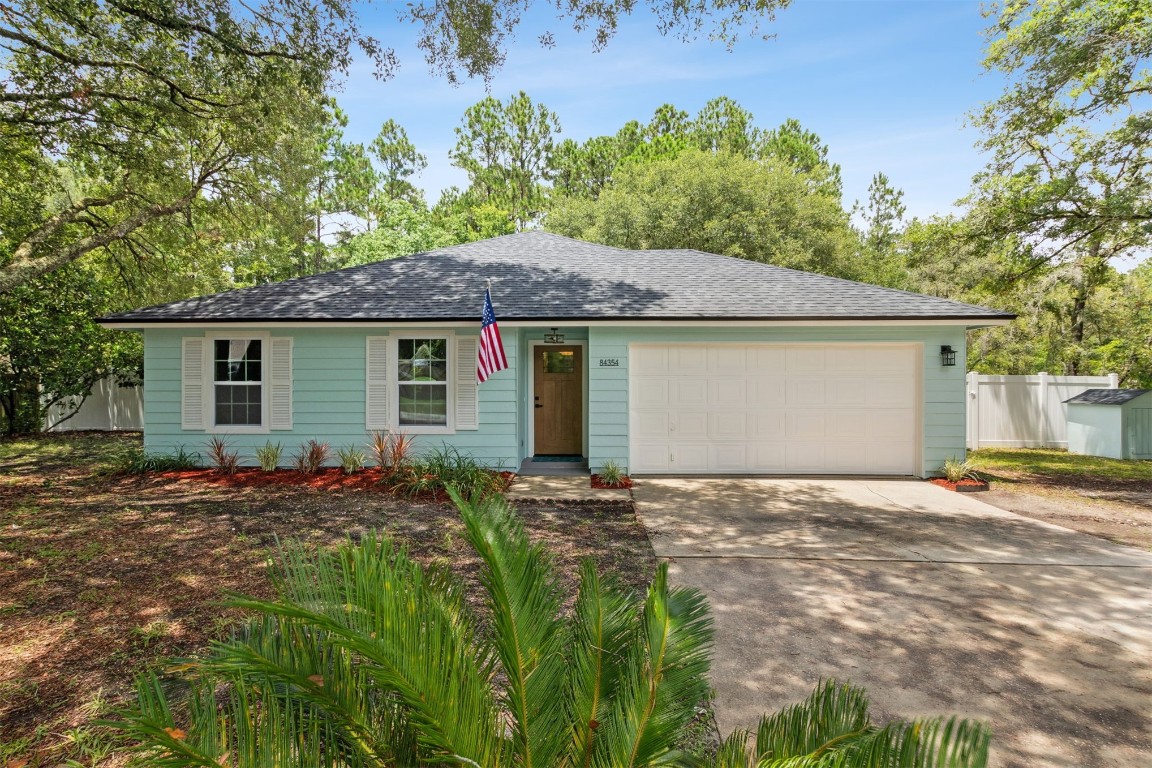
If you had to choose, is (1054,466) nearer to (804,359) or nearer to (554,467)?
(804,359)

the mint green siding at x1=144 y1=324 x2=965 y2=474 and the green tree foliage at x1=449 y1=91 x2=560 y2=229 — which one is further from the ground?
the green tree foliage at x1=449 y1=91 x2=560 y2=229

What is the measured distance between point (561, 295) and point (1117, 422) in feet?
37.2

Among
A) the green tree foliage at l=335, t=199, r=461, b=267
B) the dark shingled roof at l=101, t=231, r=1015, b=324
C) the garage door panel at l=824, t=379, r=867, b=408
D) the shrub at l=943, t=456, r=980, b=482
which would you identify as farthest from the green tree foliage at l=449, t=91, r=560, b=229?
the shrub at l=943, t=456, r=980, b=482

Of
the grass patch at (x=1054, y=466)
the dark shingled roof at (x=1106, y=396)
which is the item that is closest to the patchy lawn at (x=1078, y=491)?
the grass patch at (x=1054, y=466)

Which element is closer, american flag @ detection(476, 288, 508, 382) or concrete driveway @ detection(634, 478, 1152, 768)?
concrete driveway @ detection(634, 478, 1152, 768)

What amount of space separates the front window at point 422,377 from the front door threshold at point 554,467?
1.76 meters

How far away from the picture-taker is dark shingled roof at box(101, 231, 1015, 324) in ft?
29.4

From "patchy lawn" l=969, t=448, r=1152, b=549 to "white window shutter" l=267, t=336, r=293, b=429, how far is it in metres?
10.7

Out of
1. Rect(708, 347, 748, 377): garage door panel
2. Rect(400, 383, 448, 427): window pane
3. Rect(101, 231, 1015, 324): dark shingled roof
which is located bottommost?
Rect(400, 383, 448, 427): window pane

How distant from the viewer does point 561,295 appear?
9.84 m

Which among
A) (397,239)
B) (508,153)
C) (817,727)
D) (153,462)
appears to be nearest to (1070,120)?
(817,727)

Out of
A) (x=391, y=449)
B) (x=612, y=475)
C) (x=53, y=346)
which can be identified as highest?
(x=53, y=346)

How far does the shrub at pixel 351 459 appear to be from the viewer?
352 inches

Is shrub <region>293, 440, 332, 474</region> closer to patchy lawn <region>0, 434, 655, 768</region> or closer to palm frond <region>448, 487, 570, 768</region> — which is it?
patchy lawn <region>0, 434, 655, 768</region>
